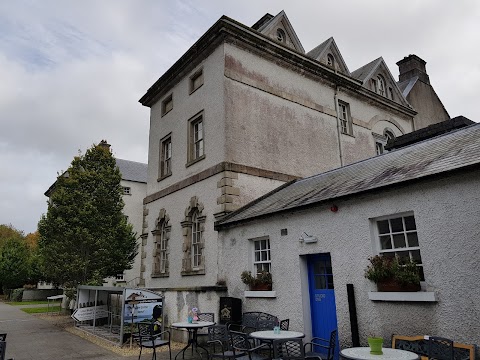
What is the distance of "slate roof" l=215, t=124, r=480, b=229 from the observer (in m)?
7.34

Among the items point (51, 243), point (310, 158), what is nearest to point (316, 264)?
point (310, 158)

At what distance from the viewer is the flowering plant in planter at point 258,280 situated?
1003 cm

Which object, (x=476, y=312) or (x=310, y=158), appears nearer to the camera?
(x=476, y=312)

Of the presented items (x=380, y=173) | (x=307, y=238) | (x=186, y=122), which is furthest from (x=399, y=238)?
(x=186, y=122)

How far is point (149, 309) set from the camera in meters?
11.6

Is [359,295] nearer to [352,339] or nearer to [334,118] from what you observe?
[352,339]

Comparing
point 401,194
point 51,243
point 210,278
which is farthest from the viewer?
point 51,243

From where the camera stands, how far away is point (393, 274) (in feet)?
23.3

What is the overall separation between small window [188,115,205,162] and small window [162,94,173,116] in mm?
2592

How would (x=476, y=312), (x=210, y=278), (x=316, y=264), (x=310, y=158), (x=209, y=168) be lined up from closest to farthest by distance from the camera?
(x=476, y=312), (x=316, y=264), (x=210, y=278), (x=209, y=168), (x=310, y=158)

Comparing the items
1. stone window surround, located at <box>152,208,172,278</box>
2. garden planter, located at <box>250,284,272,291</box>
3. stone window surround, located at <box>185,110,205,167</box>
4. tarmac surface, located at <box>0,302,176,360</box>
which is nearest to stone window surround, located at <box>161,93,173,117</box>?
stone window surround, located at <box>185,110,205,167</box>

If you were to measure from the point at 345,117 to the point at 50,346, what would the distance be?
1632cm

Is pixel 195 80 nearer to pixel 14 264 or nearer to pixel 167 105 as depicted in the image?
pixel 167 105

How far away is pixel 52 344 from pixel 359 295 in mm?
10301
